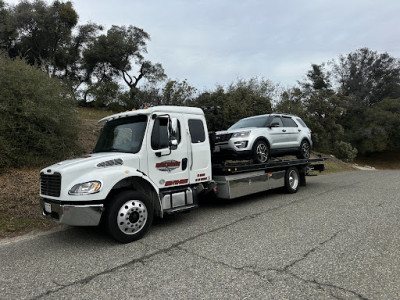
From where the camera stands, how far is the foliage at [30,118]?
343 inches

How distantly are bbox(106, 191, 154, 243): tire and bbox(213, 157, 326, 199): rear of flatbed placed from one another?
7.55ft

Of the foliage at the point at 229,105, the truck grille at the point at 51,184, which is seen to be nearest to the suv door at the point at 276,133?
the truck grille at the point at 51,184

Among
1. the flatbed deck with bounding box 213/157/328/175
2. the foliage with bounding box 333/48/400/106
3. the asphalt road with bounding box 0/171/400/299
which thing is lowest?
the asphalt road with bounding box 0/171/400/299

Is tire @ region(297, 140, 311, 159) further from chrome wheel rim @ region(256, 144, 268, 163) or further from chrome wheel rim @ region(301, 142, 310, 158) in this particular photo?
chrome wheel rim @ region(256, 144, 268, 163)

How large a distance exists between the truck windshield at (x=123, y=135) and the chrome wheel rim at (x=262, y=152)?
360 cm

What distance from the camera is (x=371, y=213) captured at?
20.8ft

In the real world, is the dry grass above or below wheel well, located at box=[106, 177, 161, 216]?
below

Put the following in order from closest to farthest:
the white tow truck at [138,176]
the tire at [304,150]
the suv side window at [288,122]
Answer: the white tow truck at [138,176] < the suv side window at [288,122] < the tire at [304,150]

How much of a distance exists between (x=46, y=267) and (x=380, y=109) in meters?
42.1

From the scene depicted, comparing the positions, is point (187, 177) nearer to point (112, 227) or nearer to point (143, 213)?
point (143, 213)

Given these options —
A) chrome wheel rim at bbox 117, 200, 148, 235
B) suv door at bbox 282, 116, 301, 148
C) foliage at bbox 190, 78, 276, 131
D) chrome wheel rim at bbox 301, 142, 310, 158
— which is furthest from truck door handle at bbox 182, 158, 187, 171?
foliage at bbox 190, 78, 276, 131

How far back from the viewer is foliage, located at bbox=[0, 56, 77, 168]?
8.72 m

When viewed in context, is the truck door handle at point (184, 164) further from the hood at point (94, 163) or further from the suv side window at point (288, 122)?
the suv side window at point (288, 122)

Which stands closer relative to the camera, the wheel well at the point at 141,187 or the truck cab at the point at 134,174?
the truck cab at the point at 134,174
